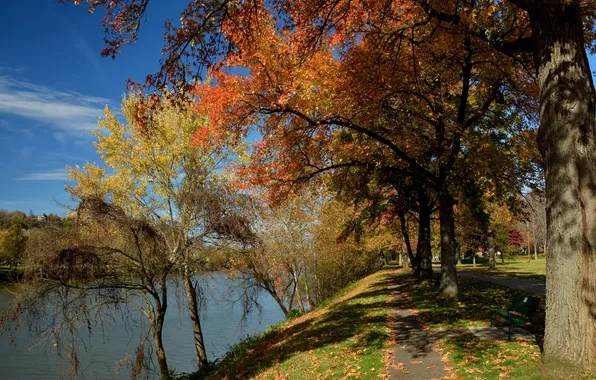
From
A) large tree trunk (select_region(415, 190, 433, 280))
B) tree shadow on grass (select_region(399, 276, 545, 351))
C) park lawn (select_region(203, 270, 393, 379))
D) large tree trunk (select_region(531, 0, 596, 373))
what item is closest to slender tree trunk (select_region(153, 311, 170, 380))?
park lawn (select_region(203, 270, 393, 379))

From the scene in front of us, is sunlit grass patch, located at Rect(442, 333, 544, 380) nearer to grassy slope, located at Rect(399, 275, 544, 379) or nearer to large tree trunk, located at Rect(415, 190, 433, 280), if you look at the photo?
grassy slope, located at Rect(399, 275, 544, 379)

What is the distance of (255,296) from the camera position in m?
18.0

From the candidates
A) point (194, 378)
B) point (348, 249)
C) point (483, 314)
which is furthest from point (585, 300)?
point (348, 249)

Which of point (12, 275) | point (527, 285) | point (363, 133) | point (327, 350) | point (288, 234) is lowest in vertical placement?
point (527, 285)

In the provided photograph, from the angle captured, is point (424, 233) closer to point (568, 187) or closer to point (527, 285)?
point (527, 285)

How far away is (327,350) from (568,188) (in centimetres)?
617

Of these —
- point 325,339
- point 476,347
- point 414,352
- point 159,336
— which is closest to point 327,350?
point 325,339

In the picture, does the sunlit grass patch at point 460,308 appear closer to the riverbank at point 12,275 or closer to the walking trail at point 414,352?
the walking trail at point 414,352

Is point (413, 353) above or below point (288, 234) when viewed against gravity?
below

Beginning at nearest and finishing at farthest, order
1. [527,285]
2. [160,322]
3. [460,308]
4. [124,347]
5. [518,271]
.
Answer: [460,308] < [160,322] < [527,285] < [124,347] < [518,271]

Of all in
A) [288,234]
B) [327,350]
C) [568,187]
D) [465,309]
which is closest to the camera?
[568,187]

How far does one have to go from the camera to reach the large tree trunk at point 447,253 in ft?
45.7

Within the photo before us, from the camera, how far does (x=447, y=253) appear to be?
14031mm

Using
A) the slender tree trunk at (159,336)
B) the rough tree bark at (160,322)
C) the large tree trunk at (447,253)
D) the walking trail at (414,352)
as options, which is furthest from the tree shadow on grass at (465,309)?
the slender tree trunk at (159,336)
